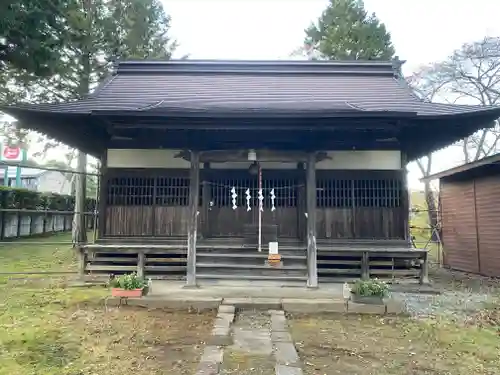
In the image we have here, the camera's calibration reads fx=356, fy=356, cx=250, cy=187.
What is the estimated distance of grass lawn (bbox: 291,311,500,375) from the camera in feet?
10.9

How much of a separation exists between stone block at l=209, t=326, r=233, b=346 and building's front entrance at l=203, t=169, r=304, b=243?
3.58 m

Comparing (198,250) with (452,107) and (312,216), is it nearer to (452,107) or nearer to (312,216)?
(312,216)

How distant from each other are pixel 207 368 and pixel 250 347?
78cm

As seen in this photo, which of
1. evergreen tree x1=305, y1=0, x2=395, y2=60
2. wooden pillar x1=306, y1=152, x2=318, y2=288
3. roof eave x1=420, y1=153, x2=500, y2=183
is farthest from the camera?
evergreen tree x1=305, y1=0, x2=395, y2=60

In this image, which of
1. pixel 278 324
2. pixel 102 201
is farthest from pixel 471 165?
pixel 102 201

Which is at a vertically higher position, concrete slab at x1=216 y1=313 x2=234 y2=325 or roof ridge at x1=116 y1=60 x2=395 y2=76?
roof ridge at x1=116 y1=60 x2=395 y2=76

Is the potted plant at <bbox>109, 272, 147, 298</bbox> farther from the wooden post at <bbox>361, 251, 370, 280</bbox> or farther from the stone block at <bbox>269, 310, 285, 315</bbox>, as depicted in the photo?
the wooden post at <bbox>361, 251, 370, 280</bbox>

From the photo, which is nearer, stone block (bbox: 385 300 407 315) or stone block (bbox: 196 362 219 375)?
stone block (bbox: 196 362 219 375)

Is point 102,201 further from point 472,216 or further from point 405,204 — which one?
point 472,216

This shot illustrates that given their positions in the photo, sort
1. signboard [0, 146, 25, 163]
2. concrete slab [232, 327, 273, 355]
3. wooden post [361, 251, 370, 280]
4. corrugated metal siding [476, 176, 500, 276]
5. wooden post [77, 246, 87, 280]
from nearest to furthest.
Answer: concrete slab [232, 327, 273, 355] → wooden post [361, 251, 370, 280] → wooden post [77, 246, 87, 280] → corrugated metal siding [476, 176, 500, 276] → signboard [0, 146, 25, 163]

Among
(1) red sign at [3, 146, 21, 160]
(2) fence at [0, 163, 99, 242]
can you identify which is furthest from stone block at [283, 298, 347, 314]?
(1) red sign at [3, 146, 21, 160]

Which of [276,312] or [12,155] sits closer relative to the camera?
[276,312]

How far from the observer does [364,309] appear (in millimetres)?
5188

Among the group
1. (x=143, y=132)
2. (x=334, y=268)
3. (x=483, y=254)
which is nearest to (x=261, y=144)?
(x=143, y=132)
